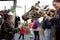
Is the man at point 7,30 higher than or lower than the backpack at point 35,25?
lower

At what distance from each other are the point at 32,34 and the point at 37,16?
0.50ft

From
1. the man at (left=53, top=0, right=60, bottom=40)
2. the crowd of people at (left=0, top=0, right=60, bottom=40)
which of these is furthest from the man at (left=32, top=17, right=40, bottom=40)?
the man at (left=53, top=0, right=60, bottom=40)

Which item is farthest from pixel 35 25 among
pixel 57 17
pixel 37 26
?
pixel 57 17

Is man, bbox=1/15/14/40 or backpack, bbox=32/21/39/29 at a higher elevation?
backpack, bbox=32/21/39/29

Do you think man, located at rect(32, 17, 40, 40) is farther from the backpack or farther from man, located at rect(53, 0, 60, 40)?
man, located at rect(53, 0, 60, 40)

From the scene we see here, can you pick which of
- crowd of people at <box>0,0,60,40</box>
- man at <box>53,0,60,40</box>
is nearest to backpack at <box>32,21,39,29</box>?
crowd of people at <box>0,0,60,40</box>

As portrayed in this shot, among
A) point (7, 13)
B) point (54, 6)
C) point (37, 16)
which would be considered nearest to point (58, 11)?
point (54, 6)

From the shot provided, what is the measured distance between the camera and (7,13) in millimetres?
1358

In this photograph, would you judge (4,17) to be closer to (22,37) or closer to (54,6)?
(22,37)

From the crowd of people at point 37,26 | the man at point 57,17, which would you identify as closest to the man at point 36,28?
the crowd of people at point 37,26

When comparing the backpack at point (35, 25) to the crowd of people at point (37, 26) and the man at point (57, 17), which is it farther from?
the man at point (57, 17)

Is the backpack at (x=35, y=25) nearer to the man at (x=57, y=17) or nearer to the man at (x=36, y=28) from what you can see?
the man at (x=36, y=28)

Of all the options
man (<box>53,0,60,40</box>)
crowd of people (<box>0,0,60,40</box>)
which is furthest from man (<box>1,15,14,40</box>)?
man (<box>53,0,60,40</box>)

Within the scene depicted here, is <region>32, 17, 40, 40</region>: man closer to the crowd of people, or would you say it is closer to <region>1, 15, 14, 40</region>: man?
the crowd of people
